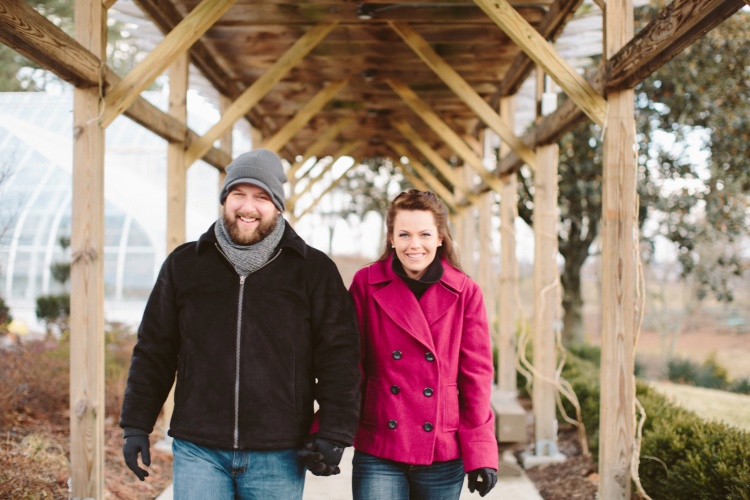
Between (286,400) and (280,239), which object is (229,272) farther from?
(286,400)

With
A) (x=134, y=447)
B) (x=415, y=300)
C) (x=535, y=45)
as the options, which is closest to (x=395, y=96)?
(x=535, y=45)

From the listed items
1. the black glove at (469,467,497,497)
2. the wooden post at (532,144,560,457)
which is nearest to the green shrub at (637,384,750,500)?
the wooden post at (532,144,560,457)

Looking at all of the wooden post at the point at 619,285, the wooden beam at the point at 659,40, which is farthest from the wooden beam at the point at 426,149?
the wooden post at the point at 619,285

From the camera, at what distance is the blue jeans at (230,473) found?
2.01 meters

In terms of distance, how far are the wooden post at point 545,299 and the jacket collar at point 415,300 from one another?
2976 millimetres

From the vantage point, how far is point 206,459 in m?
2.03

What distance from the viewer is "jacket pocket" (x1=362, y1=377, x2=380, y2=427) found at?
2.23 meters

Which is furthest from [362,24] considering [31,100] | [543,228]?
[31,100]

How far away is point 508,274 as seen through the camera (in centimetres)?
664

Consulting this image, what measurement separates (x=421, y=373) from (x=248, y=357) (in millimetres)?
575

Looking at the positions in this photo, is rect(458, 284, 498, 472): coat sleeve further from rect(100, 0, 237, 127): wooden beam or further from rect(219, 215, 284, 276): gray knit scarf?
rect(100, 0, 237, 127): wooden beam

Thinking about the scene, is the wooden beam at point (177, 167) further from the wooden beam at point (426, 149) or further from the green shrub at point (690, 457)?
the wooden beam at point (426, 149)

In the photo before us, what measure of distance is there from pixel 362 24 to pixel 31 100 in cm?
721

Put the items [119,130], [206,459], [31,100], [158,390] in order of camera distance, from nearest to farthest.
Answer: [206,459]
[158,390]
[31,100]
[119,130]
